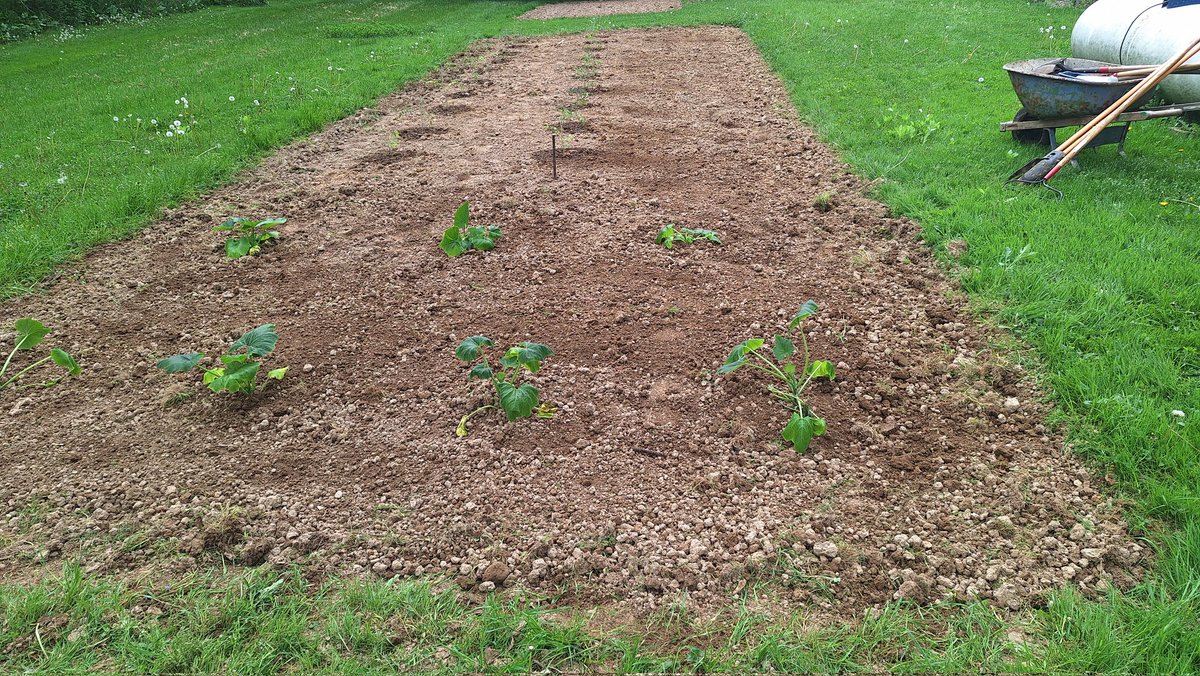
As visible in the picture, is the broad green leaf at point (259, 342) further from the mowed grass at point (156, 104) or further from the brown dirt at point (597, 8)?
the brown dirt at point (597, 8)

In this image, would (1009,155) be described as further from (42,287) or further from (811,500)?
(42,287)

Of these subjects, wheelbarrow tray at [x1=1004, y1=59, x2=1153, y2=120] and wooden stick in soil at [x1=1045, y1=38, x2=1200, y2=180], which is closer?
wooden stick in soil at [x1=1045, y1=38, x2=1200, y2=180]

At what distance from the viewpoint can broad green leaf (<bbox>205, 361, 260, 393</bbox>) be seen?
117 inches

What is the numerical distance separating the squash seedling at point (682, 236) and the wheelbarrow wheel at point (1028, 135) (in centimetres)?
302

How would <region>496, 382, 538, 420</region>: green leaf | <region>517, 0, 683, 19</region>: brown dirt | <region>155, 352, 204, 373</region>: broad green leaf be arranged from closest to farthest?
<region>496, 382, 538, 420</region>: green leaf < <region>155, 352, 204, 373</region>: broad green leaf < <region>517, 0, 683, 19</region>: brown dirt

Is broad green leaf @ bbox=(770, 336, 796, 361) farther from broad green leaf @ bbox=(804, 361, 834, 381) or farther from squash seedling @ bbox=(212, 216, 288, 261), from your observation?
squash seedling @ bbox=(212, 216, 288, 261)

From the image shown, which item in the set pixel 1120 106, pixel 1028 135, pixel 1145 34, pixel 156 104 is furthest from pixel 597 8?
pixel 1120 106

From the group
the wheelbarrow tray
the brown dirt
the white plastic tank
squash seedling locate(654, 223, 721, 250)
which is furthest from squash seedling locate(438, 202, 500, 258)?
the brown dirt

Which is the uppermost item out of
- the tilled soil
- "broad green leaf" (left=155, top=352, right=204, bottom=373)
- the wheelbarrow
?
the wheelbarrow

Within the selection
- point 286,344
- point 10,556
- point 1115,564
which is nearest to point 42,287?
point 286,344

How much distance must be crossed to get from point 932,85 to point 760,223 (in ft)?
13.9

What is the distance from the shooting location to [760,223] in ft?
15.4

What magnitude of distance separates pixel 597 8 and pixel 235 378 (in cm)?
1542

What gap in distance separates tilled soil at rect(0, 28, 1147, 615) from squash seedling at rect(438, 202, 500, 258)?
2.9 inches
